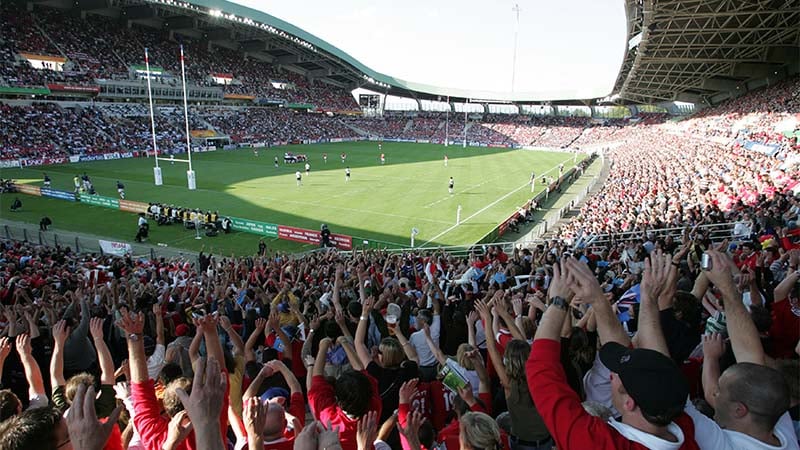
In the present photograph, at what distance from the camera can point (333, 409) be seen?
344 cm

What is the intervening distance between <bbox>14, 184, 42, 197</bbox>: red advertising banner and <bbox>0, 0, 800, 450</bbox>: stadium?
0.45 feet

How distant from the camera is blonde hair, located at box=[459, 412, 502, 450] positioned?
8.51 feet

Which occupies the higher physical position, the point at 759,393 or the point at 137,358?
the point at 759,393

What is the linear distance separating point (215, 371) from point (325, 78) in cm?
10095

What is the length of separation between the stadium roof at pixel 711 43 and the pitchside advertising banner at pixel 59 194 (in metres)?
34.9

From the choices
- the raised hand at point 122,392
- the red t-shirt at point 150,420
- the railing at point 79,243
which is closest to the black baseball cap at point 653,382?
the red t-shirt at point 150,420

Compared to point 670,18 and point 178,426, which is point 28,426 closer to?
point 178,426

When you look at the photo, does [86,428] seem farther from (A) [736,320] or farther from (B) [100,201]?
(B) [100,201]

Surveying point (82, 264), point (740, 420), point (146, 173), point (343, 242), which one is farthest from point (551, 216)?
point (146, 173)

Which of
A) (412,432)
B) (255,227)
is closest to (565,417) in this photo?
(412,432)

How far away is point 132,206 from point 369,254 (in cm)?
1774

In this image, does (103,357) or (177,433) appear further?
(103,357)

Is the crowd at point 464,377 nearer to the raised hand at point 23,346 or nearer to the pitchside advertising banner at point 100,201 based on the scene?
the raised hand at point 23,346

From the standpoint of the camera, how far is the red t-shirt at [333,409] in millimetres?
3256
